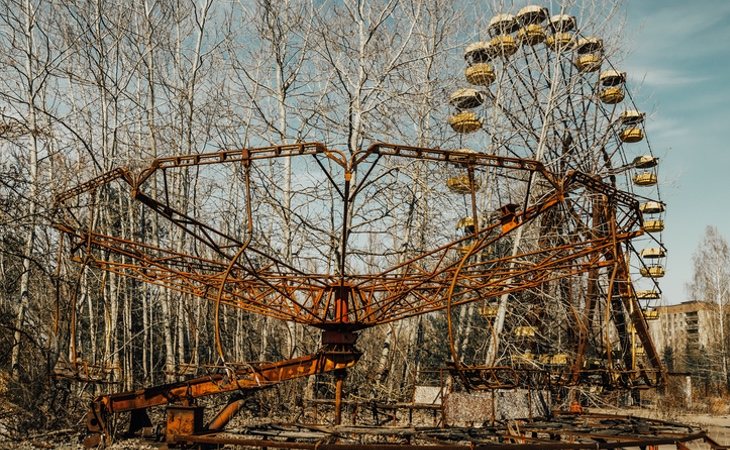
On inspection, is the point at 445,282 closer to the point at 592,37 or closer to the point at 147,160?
the point at 147,160

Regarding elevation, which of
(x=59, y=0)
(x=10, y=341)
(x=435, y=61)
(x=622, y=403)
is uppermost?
(x=59, y=0)

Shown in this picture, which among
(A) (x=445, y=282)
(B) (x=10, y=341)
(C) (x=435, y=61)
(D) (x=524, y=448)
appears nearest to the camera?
(D) (x=524, y=448)

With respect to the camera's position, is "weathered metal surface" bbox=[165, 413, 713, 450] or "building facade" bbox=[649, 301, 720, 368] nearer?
"weathered metal surface" bbox=[165, 413, 713, 450]

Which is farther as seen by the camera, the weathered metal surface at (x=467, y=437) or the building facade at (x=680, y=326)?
the building facade at (x=680, y=326)

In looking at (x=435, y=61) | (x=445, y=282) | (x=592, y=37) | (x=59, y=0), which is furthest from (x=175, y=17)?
(x=445, y=282)

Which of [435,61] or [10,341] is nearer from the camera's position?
[10,341]

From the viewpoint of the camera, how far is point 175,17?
20.2 m

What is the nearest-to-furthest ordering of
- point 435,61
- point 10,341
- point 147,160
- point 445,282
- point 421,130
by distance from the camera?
point 445,282
point 10,341
point 147,160
point 421,130
point 435,61

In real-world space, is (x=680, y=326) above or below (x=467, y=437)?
below

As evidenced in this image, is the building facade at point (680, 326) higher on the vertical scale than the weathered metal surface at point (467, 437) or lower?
lower

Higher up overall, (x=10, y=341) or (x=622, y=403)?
(x=10, y=341)

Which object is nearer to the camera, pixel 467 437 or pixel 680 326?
pixel 467 437

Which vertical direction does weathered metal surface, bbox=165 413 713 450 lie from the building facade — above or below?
above

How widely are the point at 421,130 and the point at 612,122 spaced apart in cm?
726
